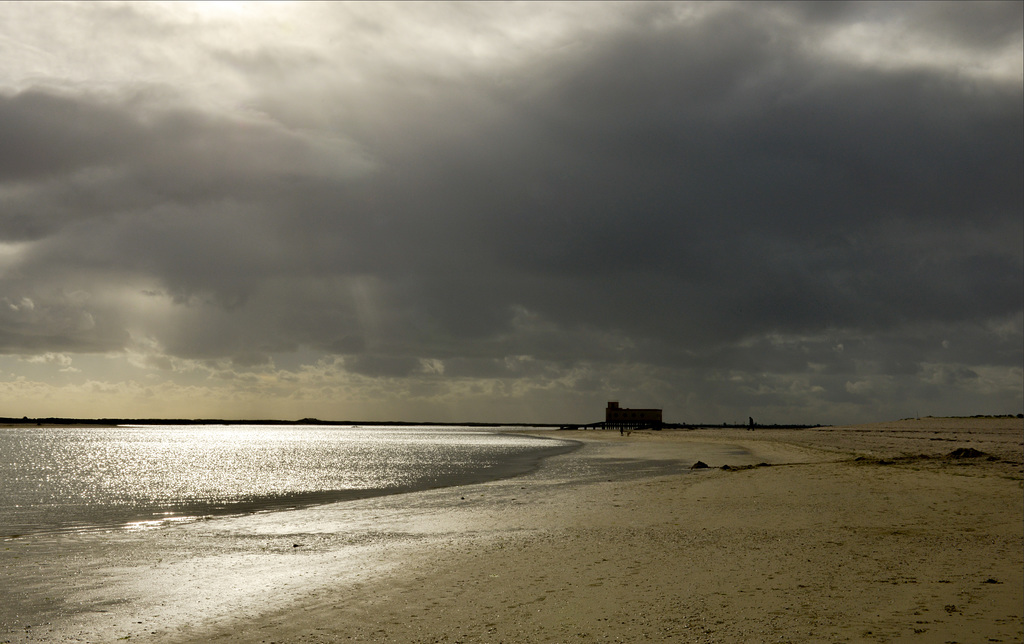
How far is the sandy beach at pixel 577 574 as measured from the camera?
32.4 ft

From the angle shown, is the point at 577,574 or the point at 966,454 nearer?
the point at 577,574

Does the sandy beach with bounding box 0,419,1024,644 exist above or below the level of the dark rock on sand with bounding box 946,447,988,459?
below

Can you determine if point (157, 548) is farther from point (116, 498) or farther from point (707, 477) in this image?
point (707, 477)

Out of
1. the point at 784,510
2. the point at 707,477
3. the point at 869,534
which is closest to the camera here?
the point at 869,534

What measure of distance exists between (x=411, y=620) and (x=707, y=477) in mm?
23258

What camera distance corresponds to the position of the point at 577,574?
42.6ft

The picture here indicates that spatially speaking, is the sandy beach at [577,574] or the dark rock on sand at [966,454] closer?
the sandy beach at [577,574]

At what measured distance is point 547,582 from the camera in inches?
492

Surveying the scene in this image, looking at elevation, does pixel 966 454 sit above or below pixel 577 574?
above

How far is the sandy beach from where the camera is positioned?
32.4ft

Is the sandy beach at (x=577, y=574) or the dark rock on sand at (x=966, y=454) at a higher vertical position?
the dark rock on sand at (x=966, y=454)

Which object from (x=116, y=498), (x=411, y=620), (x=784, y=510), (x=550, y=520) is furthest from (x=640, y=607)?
(x=116, y=498)

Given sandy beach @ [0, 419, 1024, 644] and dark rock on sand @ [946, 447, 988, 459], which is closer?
sandy beach @ [0, 419, 1024, 644]

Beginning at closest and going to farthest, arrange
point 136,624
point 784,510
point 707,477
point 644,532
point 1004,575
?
point 136,624 < point 1004,575 < point 644,532 < point 784,510 < point 707,477
